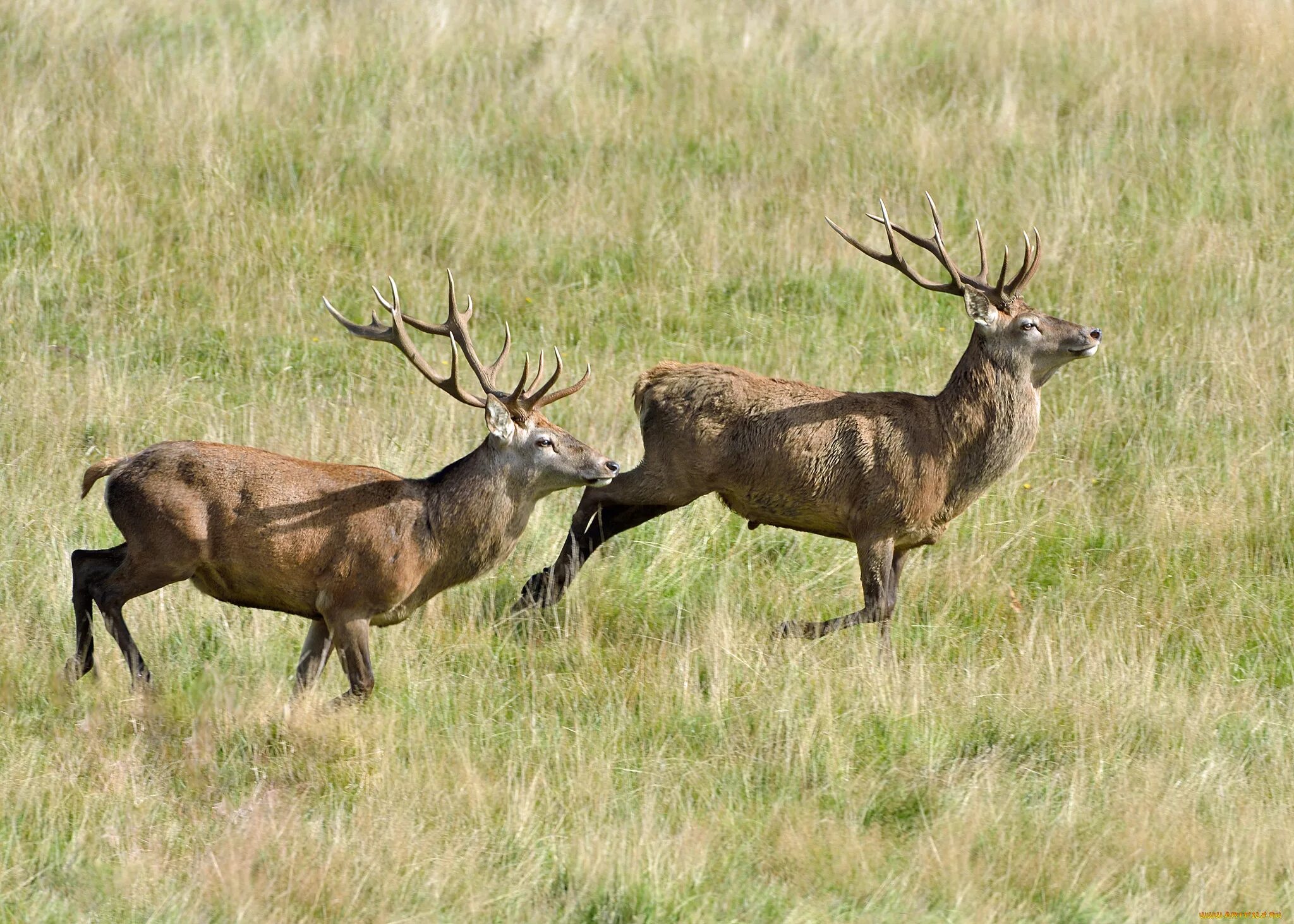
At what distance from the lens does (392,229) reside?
10602mm

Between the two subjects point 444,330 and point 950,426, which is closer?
point 444,330

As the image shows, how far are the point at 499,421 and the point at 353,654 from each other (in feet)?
3.23

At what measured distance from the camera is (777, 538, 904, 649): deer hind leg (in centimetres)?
702

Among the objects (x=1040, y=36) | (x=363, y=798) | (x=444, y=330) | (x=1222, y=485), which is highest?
(x=1040, y=36)

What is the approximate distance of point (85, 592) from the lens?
242 inches

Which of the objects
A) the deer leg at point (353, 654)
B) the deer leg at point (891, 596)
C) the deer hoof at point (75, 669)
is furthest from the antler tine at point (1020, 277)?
the deer hoof at point (75, 669)

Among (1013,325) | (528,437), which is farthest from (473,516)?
(1013,325)

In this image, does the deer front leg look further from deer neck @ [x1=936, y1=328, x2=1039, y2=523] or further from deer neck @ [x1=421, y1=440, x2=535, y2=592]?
deer neck @ [x1=421, y1=440, x2=535, y2=592]

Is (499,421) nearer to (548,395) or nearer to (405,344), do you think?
(548,395)

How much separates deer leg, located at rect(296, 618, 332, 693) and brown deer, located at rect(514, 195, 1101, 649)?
3.24 ft

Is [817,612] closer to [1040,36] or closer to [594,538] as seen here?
[594,538]

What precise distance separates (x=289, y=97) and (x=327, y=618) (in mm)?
6169

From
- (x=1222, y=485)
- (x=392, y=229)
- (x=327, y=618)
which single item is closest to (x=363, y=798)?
(x=327, y=618)

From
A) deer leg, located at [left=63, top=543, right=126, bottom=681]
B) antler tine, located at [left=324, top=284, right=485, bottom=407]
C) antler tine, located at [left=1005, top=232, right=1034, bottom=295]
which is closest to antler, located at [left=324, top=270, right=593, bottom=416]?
antler tine, located at [left=324, top=284, right=485, bottom=407]
